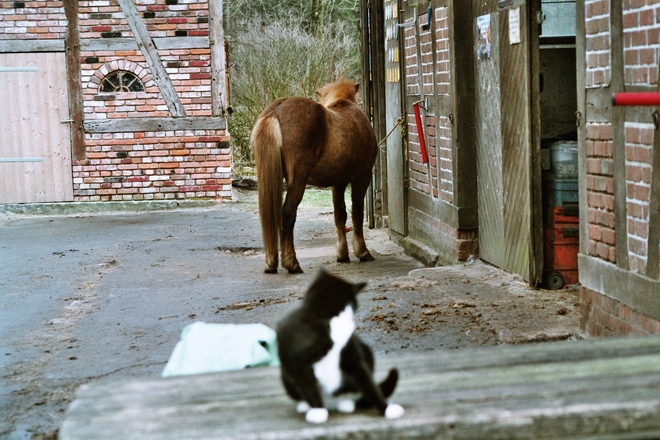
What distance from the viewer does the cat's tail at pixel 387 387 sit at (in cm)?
Result: 244

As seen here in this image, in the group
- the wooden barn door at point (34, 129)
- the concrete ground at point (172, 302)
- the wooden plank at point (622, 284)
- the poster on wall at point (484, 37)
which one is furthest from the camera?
the wooden barn door at point (34, 129)

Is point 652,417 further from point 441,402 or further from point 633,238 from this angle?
point 633,238

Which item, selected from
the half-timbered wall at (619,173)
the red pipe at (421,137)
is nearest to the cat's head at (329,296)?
the half-timbered wall at (619,173)

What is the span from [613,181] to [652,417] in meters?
2.53

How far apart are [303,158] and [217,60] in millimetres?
6256

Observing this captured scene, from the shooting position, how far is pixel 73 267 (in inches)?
370

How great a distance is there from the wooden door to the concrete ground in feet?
1.32

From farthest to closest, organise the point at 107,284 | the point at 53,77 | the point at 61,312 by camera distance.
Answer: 1. the point at 53,77
2. the point at 107,284
3. the point at 61,312

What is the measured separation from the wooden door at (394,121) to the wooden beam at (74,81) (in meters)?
5.35

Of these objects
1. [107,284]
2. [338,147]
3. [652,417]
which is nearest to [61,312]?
[107,284]

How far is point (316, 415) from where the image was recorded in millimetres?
2342

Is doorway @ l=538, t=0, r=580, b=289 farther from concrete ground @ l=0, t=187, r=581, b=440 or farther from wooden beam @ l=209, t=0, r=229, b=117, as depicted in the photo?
wooden beam @ l=209, t=0, r=229, b=117

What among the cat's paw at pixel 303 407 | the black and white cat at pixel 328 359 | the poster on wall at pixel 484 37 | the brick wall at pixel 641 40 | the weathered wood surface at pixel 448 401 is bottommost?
the weathered wood surface at pixel 448 401

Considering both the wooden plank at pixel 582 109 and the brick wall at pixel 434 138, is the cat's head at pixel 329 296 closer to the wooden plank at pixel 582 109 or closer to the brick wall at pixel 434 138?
the wooden plank at pixel 582 109
